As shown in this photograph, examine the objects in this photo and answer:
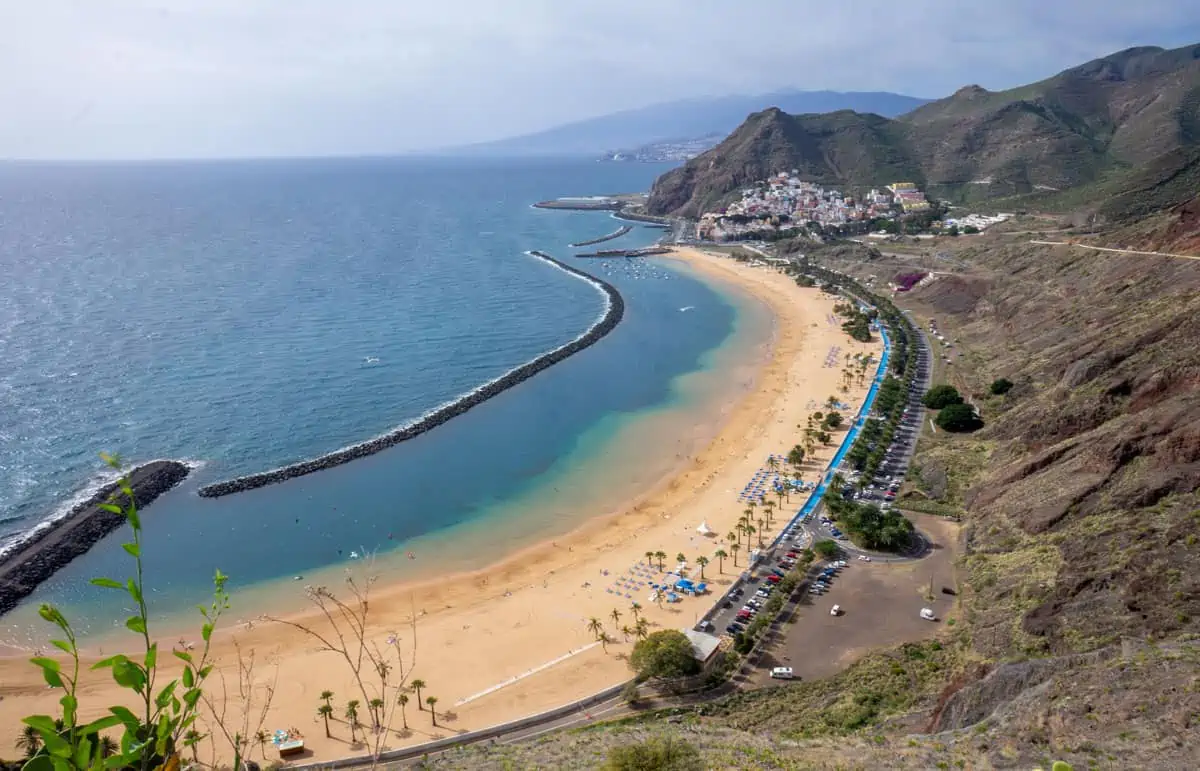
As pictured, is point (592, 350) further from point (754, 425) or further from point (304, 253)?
point (304, 253)

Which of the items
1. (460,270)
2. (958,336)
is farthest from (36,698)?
(460,270)

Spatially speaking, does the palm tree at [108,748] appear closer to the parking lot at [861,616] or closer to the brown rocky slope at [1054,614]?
the brown rocky slope at [1054,614]

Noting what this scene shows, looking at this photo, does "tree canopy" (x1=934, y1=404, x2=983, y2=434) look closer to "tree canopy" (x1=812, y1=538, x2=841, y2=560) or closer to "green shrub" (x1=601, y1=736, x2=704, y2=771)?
"tree canopy" (x1=812, y1=538, x2=841, y2=560)

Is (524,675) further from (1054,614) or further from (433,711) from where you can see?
(1054,614)

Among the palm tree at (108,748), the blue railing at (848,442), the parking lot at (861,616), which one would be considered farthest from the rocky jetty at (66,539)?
the blue railing at (848,442)

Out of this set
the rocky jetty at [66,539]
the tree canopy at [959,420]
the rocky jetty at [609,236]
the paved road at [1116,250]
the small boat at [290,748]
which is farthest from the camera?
the rocky jetty at [609,236]

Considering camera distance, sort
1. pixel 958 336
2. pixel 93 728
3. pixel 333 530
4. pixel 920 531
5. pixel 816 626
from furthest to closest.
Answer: pixel 958 336
pixel 333 530
pixel 920 531
pixel 816 626
pixel 93 728

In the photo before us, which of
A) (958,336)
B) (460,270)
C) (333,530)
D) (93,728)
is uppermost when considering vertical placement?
(460,270)
